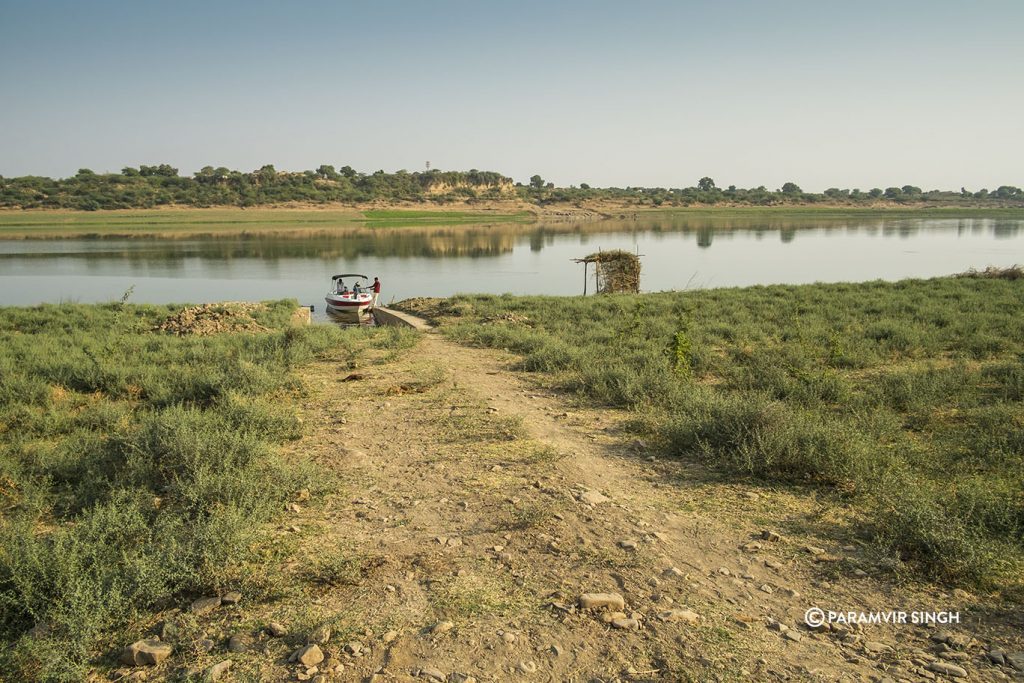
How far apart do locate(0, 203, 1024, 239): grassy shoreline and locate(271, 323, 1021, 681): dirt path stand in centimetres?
6796

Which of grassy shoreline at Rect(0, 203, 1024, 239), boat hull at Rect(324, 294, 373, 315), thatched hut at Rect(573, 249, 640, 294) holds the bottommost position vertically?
boat hull at Rect(324, 294, 373, 315)

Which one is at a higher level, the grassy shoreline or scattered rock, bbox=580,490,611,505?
the grassy shoreline

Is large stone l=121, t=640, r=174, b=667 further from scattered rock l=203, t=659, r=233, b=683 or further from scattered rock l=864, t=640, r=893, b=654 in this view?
scattered rock l=864, t=640, r=893, b=654

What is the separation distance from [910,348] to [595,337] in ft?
19.5

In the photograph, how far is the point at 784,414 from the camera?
641 cm

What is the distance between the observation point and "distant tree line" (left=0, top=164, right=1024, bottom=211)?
92.8 metres

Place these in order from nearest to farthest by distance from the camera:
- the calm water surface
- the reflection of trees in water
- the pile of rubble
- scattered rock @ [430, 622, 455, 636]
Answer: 1. scattered rock @ [430, 622, 455, 636]
2. the pile of rubble
3. the calm water surface
4. the reflection of trees in water

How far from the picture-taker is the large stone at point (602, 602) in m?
3.73

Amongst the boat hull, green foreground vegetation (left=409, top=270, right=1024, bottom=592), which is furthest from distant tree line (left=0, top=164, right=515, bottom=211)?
green foreground vegetation (left=409, top=270, right=1024, bottom=592)

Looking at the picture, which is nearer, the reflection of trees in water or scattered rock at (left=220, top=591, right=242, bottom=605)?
scattered rock at (left=220, top=591, right=242, bottom=605)

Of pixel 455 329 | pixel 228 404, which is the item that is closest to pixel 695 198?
pixel 455 329

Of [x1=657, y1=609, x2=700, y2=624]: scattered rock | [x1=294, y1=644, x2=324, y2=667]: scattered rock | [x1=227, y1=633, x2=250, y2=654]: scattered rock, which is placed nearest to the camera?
[x1=294, y1=644, x2=324, y2=667]: scattered rock

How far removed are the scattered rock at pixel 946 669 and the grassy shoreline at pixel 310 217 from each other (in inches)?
2807

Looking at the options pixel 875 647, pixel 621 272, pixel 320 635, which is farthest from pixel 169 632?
pixel 621 272
